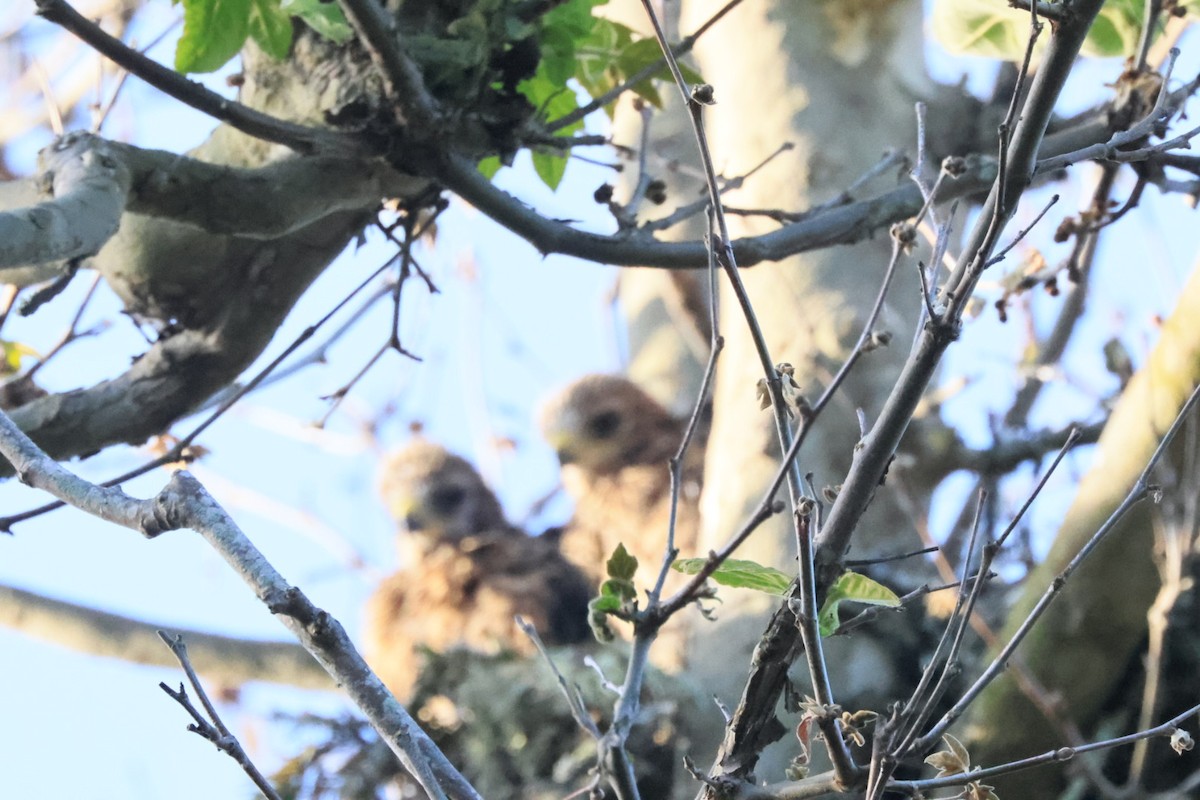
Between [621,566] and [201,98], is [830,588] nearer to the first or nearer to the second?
[621,566]

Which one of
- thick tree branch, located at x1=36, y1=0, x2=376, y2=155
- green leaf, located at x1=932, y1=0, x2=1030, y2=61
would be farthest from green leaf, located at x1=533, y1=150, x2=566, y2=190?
green leaf, located at x1=932, y1=0, x2=1030, y2=61

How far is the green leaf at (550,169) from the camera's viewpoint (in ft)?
4.61

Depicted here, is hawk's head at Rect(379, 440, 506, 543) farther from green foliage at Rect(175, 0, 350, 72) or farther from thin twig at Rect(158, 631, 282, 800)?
thin twig at Rect(158, 631, 282, 800)

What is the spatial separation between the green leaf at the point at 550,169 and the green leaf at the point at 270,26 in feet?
1.04

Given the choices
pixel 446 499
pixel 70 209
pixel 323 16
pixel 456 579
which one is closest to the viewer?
pixel 70 209

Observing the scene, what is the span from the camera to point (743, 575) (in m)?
0.78

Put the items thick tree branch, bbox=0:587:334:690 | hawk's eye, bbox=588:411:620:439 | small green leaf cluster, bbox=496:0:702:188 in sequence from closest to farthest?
1. small green leaf cluster, bbox=496:0:702:188
2. thick tree branch, bbox=0:587:334:690
3. hawk's eye, bbox=588:411:620:439

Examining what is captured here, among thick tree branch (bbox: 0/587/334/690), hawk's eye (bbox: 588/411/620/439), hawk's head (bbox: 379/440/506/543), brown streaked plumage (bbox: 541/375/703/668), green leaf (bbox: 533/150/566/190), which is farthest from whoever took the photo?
hawk's head (bbox: 379/440/506/543)

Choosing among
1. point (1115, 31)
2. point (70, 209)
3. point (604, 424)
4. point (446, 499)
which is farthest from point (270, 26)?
point (446, 499)

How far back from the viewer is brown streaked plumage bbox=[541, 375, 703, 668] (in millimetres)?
3094

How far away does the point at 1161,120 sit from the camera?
976 mm

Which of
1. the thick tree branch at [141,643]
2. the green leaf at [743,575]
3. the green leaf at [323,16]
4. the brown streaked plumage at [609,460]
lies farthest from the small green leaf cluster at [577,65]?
the brown streaked plumage at [609,460]

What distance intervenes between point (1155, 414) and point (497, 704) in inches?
47.3

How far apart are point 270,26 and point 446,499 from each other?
2.38 metres
